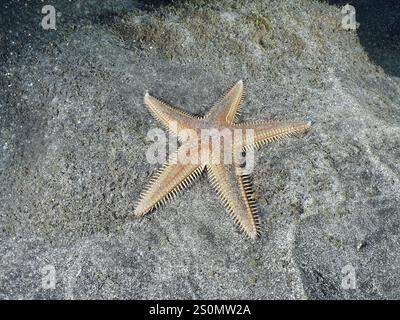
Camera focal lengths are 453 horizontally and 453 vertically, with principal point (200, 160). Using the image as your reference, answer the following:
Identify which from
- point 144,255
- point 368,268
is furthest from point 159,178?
point 368,268

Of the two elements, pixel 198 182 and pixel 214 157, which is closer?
pixel 214 157

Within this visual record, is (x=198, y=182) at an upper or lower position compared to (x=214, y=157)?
lower
